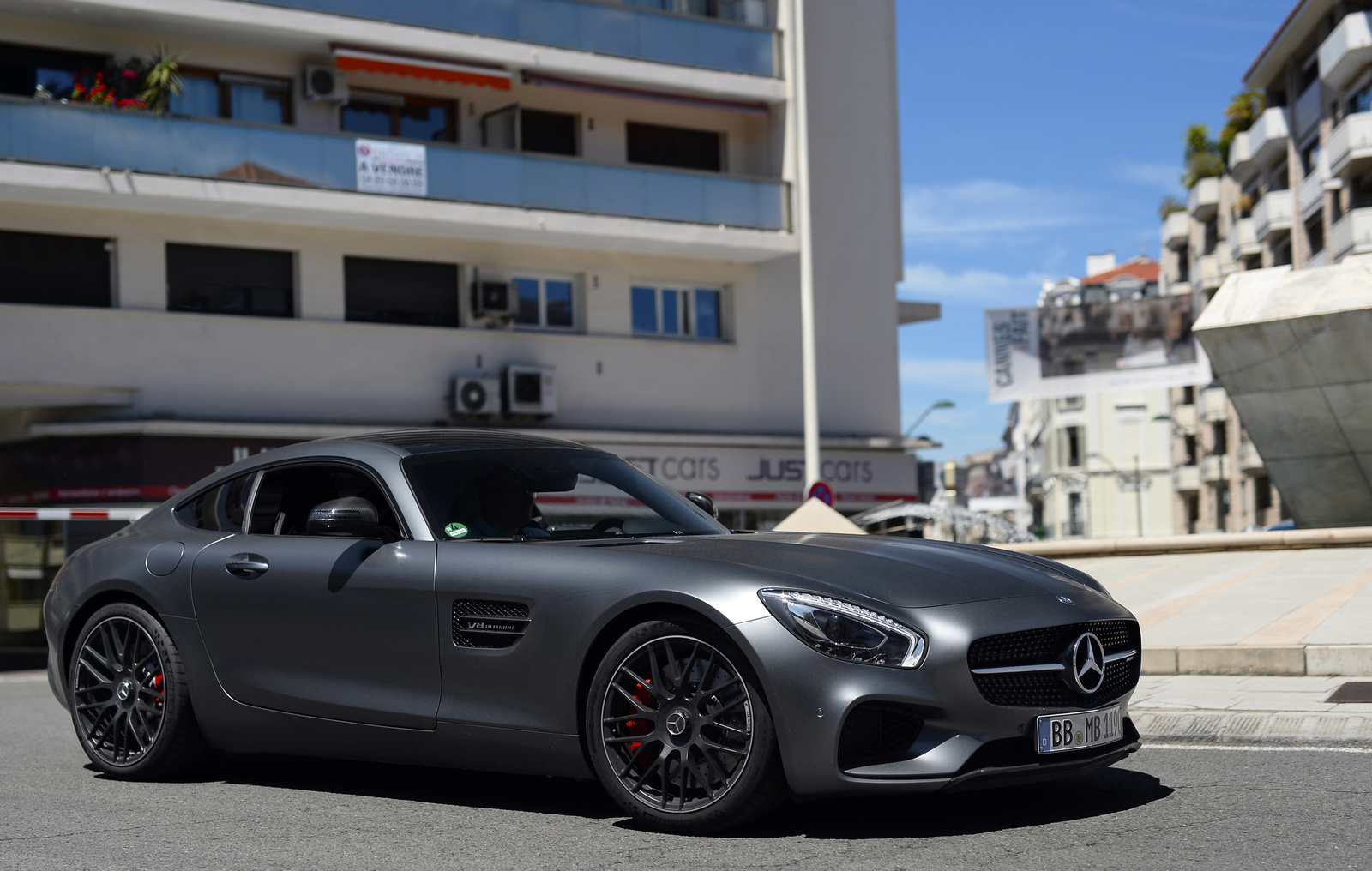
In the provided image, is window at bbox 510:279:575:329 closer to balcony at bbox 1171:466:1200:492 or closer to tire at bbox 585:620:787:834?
tire at bbox 585:620:787:834

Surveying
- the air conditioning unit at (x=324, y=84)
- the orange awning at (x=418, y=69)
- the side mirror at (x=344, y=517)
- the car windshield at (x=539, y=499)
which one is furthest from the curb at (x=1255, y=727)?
the air conditioning unit at (x=324, y=84)

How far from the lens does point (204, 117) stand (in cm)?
2114

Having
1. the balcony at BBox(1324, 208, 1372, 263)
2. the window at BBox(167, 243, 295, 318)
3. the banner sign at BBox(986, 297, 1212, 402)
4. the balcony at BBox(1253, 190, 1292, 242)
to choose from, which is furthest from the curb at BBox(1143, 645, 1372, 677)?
the balcony at BBox(1253, 190, 1292, 242)

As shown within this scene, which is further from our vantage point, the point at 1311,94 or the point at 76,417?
the point at 1311,94

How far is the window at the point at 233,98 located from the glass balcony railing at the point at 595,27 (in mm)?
1556

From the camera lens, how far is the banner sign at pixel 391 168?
73.5ft

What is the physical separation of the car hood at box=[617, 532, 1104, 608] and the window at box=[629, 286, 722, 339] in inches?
814

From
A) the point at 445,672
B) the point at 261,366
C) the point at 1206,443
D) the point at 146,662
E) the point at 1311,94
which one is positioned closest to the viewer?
the point at 445,672

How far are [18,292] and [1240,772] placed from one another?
1894cm

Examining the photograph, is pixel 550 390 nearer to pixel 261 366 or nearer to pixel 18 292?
pixel 261 366

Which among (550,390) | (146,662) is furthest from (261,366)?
(146,662)

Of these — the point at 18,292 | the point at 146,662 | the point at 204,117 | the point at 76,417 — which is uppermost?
the point at 204,117

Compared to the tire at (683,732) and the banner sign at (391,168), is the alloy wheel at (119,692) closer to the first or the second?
the tire at (683,732)

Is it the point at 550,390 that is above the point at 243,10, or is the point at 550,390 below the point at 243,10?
below
